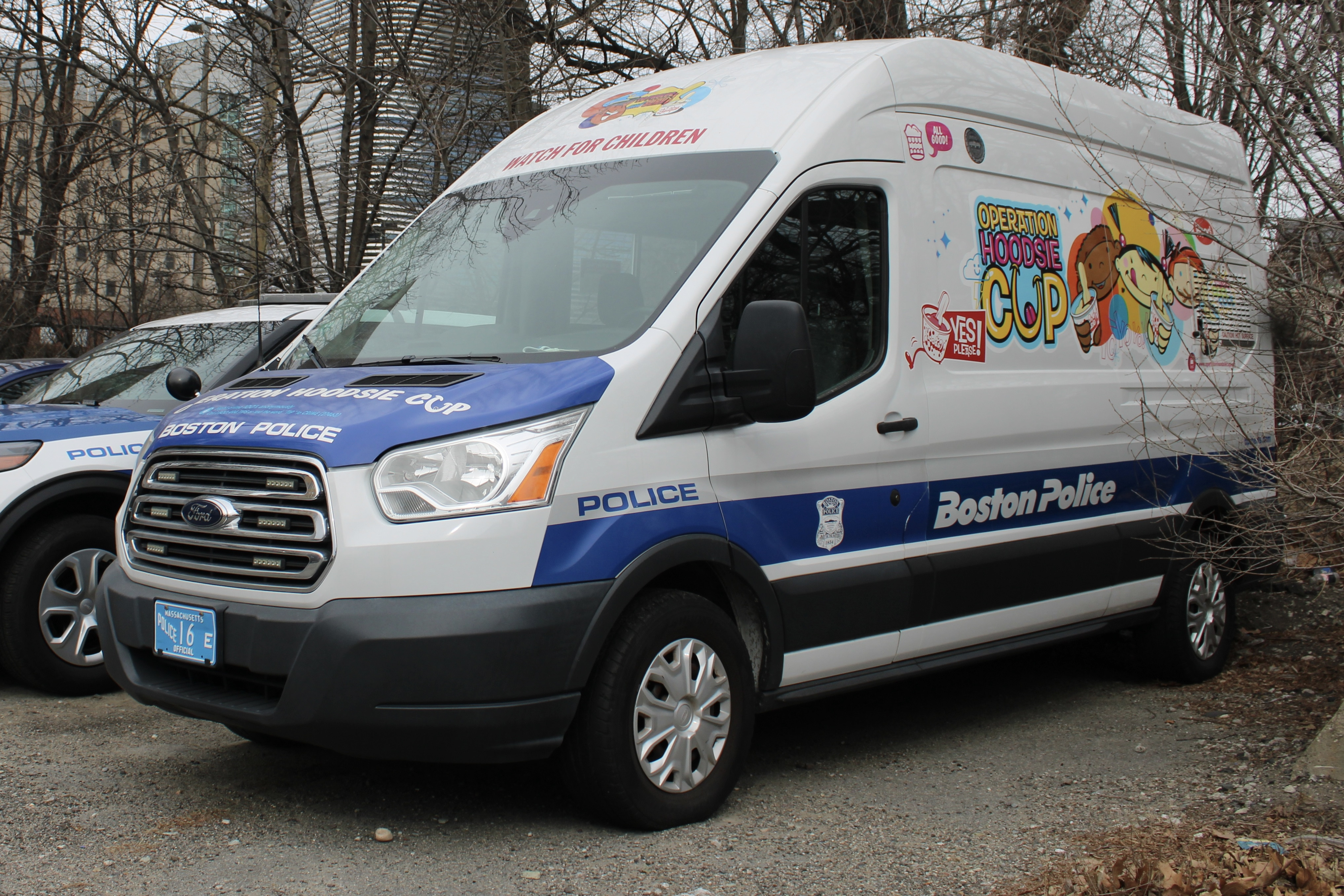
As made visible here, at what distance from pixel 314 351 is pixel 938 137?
8.39 feet

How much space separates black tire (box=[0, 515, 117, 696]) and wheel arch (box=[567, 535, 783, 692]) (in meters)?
2.73

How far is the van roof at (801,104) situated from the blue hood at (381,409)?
1.21m

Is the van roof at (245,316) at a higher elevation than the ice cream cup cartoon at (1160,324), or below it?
higher

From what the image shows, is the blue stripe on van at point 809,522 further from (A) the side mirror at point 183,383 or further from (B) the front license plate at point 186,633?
(A) the side mirror at point 183,383

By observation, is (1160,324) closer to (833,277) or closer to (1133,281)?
(1133,281)

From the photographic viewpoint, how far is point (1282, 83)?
5164 millimetres

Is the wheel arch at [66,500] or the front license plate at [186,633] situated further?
the wheel arch at [66,500]

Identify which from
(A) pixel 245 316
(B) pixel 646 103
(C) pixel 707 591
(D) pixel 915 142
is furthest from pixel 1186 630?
(A) pixel 245 316

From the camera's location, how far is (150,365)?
6.75 m

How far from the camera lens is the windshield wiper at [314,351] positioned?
4551 millimetres

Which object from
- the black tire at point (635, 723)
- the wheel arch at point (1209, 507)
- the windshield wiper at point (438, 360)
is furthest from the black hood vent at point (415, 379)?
the wheel arch at point (1209, 507)

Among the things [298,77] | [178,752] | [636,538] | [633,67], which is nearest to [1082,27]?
[633,67]

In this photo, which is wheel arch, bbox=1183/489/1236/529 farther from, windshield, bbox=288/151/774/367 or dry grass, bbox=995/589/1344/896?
windshield, bbox=288/151/774/367

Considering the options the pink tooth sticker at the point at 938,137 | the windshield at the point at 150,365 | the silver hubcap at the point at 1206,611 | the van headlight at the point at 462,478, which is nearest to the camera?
the van headlight at the point at 462,478
